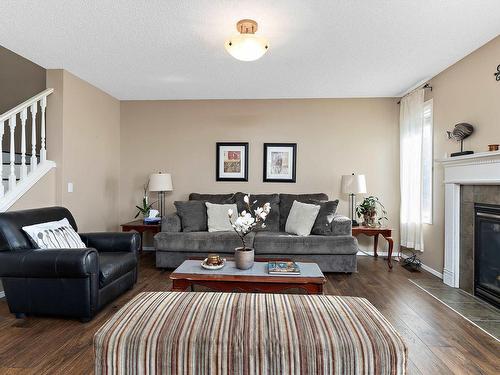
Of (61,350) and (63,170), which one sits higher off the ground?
(63,170)

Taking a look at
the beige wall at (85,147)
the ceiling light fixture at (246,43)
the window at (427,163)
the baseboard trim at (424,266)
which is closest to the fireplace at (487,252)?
the baseboard trim at (424,266)

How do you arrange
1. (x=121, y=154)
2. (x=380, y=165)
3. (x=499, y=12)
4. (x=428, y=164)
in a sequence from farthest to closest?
(x=121, y=154)
(x=380, y=165)
(x=428, y=164)
(x=499, y=12)

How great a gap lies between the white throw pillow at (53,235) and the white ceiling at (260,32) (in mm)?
1781

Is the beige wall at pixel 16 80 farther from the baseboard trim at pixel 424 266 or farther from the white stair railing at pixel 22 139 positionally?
the baseboard trim at pixel 424 266

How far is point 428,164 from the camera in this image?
12.8 feet

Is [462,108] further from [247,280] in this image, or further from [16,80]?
[16,80]

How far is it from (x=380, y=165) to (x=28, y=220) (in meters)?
4.59

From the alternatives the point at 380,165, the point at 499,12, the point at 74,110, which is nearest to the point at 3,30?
the point at 74,110

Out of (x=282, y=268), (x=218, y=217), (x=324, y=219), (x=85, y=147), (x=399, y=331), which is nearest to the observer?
(x=399, y=331)

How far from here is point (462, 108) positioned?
3273 millimetres

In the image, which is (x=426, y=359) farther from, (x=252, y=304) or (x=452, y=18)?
(x=452, y=18)

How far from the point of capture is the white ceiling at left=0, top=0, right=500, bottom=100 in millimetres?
2342

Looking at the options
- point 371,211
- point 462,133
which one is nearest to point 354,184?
point 371,211

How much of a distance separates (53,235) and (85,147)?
1.83m
